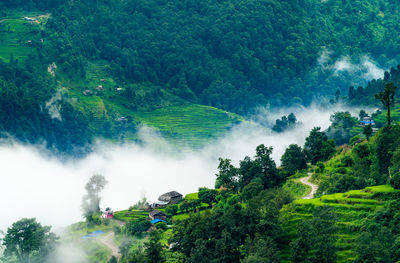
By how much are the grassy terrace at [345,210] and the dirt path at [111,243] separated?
20492mm

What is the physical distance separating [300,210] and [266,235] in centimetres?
466

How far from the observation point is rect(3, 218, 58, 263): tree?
54188 millimetres

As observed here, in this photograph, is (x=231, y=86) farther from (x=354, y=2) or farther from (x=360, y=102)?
(x=354, y=2)

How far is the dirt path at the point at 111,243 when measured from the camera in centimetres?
5484

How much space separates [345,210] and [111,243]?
2815 cm

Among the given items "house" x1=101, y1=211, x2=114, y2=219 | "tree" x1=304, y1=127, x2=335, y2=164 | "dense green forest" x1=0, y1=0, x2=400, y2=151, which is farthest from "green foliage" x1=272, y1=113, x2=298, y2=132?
"house" x1=101, y1=211, x2=114, y2=219

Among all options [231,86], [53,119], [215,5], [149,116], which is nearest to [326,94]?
[231,86]

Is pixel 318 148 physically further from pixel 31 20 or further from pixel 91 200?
pixel 31 20

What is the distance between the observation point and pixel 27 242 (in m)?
54.1

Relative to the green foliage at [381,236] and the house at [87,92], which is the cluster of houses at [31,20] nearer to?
the house at [87,92]

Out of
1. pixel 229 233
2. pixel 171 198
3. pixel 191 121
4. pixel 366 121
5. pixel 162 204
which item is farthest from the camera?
pixel 191 121

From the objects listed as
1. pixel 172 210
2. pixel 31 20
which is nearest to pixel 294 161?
pixel 172 210

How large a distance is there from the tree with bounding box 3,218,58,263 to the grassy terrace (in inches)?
1052

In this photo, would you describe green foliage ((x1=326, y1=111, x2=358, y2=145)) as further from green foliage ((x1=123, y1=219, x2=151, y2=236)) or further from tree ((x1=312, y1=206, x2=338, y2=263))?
tree ((x1=312, y1=206, x2=338, y2=263))
